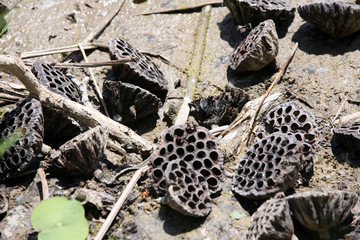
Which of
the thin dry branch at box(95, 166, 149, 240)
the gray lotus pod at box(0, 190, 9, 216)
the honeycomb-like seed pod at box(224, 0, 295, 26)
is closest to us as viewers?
the thin dry branch at box(95, 166, 149, 240)

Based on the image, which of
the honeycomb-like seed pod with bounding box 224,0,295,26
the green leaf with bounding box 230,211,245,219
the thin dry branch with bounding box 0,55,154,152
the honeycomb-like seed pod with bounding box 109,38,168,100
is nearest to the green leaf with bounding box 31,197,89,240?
the thin dry branch with bounding box 0,55,154,152

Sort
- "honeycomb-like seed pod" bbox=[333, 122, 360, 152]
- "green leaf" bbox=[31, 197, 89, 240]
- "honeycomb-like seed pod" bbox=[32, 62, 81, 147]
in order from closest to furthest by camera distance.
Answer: "green leaf" bbox=[31, 197, 89, 240] < "honeycomb-like seed pod" bbox=[333, 122, 360, 152] < "honeycomb-like seed pod" bbox=[32, 62, 81, 147]

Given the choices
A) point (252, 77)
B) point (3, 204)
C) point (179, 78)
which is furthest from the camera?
point (179, 78)

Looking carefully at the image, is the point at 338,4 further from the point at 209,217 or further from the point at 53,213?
the point at 53,213

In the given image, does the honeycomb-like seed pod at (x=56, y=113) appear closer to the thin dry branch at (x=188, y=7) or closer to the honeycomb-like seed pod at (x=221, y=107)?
the honeycomb-like seed pod at (x=221, y=107)

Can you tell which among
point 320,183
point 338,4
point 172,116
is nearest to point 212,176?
point 320,183

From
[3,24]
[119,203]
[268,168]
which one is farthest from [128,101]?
[268,168]

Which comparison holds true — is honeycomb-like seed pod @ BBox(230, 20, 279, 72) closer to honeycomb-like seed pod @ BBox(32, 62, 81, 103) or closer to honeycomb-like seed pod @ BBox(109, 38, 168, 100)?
honeycomb-like seed pod @ BBox(109, 38, 168, 100)

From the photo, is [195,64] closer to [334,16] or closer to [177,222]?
[334,16]
